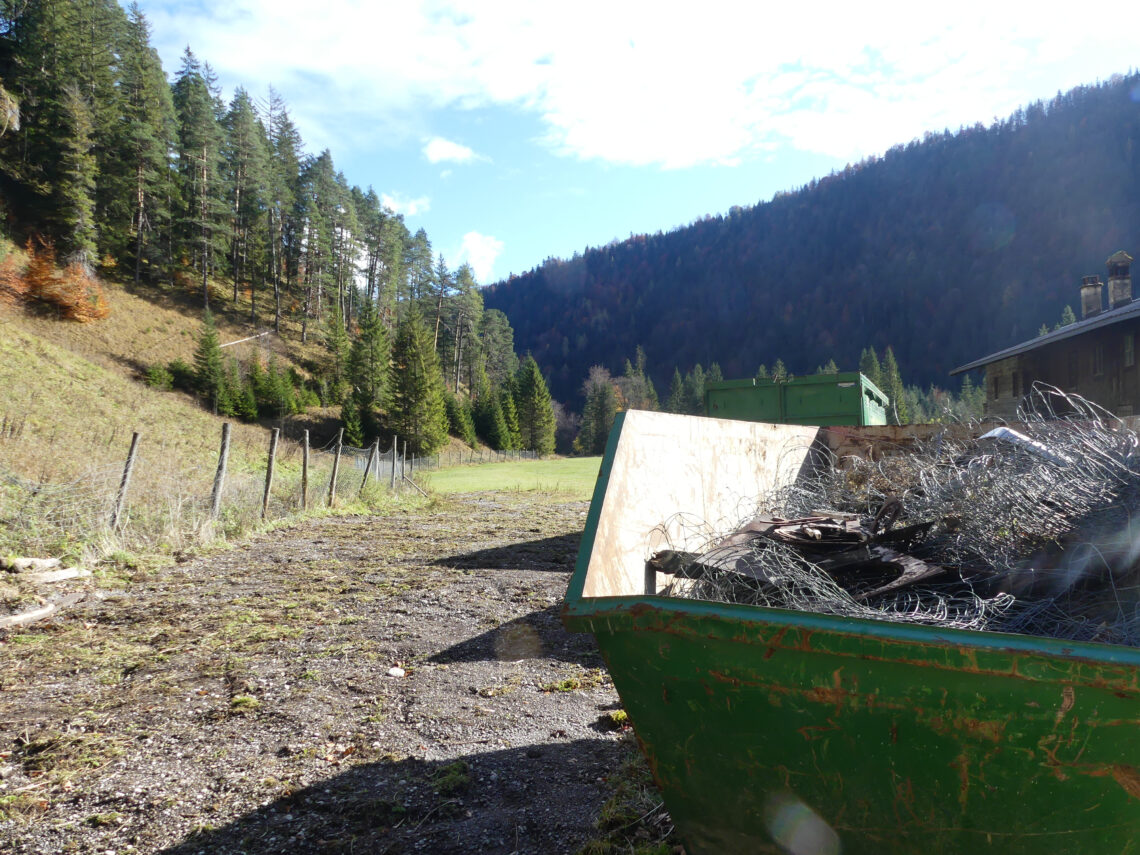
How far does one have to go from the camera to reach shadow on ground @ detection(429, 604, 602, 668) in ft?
15.4

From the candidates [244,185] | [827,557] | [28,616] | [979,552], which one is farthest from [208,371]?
A: [979,552]

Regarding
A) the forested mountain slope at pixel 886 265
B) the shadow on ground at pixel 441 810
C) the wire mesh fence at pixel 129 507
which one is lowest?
the shadow on ground at pixel 441 810

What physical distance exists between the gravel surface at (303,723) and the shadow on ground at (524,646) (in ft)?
0.09

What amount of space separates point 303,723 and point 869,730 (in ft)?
10.6

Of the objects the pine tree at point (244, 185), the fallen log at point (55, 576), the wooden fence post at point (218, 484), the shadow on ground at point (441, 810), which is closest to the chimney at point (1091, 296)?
the wooden fence post at point (218, 484)

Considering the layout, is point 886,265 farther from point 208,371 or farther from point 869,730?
point 869,730

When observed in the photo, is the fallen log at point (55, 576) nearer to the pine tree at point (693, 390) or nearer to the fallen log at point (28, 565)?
the fallen log at point (28, 565)

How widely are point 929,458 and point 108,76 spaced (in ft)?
207

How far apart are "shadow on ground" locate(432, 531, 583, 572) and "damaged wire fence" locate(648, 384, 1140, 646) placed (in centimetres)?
541

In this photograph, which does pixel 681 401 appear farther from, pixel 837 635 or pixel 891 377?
pixel 837 635

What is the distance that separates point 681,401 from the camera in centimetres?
8562

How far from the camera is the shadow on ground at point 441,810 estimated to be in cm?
255

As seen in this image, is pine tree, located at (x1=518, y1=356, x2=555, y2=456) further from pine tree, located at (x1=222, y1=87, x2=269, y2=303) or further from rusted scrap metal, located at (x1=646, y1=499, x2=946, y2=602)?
rusted scrap metal, located at (x1=646, y1=499, x2=946, y2=602)

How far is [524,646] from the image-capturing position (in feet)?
16.3
